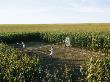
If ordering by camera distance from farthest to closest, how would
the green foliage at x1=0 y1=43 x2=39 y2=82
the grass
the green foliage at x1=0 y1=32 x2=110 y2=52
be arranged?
1. the grass
2. the green foliage at x1=0 y1=32 x2=110 y2=52
3. the green foliage at x1=0 y1=43 x2=39 y2=82

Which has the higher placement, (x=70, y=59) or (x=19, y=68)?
(x=19, y=68)

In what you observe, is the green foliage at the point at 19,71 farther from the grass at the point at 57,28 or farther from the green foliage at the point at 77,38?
→ the grass at the point at 57,28

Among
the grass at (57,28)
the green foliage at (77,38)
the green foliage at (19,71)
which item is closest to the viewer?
A: the green foliage at (19,71)

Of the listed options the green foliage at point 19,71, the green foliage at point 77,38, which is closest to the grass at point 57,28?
the green foliage at point 77,38

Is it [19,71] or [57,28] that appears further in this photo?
[57,28]

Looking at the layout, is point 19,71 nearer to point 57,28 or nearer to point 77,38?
point 77,38

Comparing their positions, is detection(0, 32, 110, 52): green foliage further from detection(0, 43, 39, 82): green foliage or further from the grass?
the grass

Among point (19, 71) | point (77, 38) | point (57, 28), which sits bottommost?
point (57, 28)

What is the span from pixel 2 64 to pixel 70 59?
1407cm

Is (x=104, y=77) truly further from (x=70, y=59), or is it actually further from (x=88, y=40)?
(x=88, y=40)

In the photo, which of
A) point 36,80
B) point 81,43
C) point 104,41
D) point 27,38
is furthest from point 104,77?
point 27,38

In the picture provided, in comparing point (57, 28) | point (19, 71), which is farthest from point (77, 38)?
point (57, 28)

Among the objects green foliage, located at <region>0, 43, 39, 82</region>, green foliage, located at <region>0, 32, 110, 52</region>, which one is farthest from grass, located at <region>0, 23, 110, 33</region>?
green foliage, located at <region>0, 43, 39, 82</region>

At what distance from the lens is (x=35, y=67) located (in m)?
14.1
